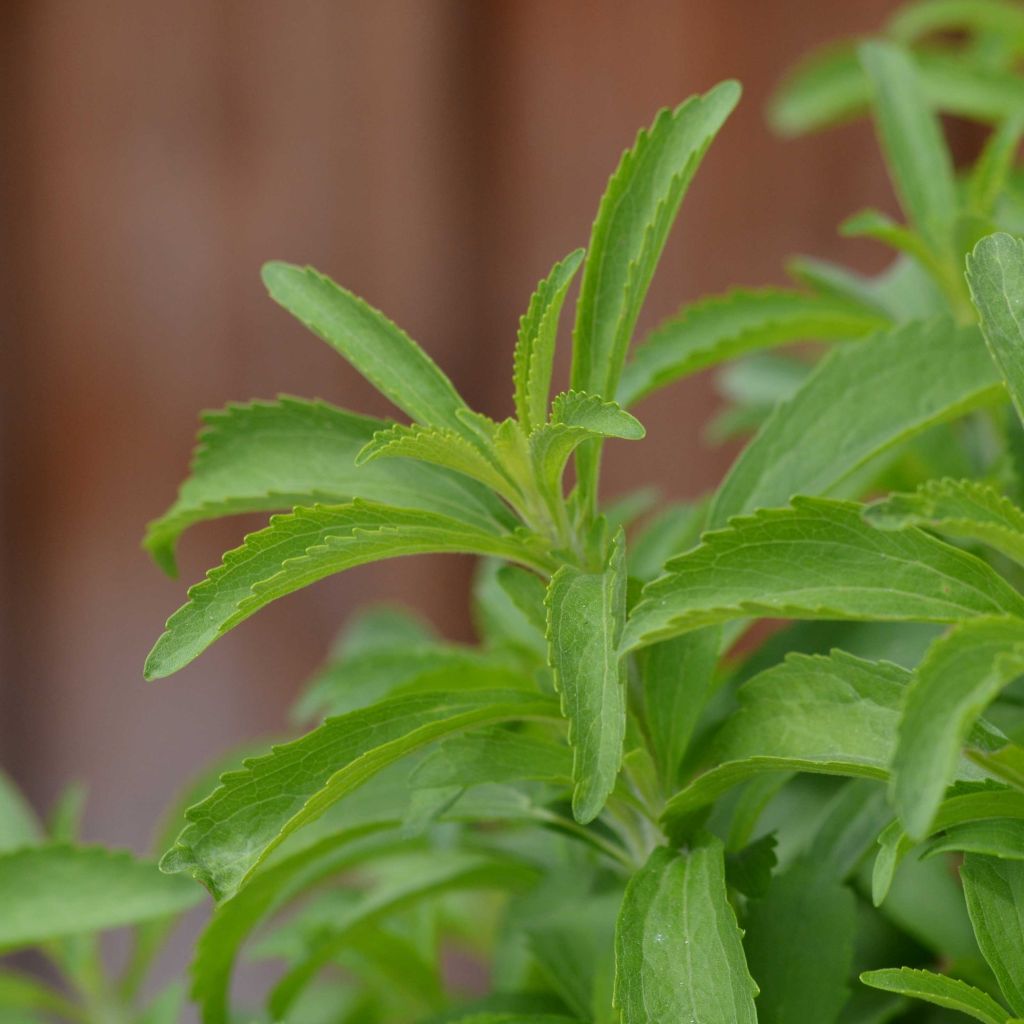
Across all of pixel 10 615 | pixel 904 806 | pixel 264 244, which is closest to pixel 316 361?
pixel 264 244

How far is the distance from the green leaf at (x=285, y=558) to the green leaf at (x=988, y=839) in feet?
0.45

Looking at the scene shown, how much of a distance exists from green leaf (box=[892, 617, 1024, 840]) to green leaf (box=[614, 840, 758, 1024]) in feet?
0.26

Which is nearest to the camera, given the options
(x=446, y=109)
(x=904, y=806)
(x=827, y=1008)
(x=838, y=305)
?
(x=904, y=806)

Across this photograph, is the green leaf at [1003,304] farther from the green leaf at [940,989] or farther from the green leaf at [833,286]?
the green leaf at [833,286]

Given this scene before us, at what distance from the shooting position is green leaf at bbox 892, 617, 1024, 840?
0.23 meters

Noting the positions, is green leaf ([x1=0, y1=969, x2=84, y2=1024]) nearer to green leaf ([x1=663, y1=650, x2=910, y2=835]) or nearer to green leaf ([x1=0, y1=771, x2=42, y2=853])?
green leaf ([x1=0, y1=771, x2=42, y2=853])

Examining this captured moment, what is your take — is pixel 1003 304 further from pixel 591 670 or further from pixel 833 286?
pixel 833 286

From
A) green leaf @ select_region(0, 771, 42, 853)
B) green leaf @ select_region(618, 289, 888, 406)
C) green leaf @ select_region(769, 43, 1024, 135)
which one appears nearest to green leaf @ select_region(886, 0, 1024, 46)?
green leaf @ select_region(769, 43, 1024, 135)

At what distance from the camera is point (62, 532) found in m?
1.38

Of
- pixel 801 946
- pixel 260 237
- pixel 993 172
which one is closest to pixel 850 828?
pixel 801 946

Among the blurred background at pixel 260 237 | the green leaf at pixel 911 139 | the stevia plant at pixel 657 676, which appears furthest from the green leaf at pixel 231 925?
the blurred background at pixel 260 237

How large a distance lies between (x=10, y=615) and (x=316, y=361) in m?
0.41

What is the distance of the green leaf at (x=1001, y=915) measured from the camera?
1.03 ft

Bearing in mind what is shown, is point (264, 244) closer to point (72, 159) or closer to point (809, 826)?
point (72, 159)
